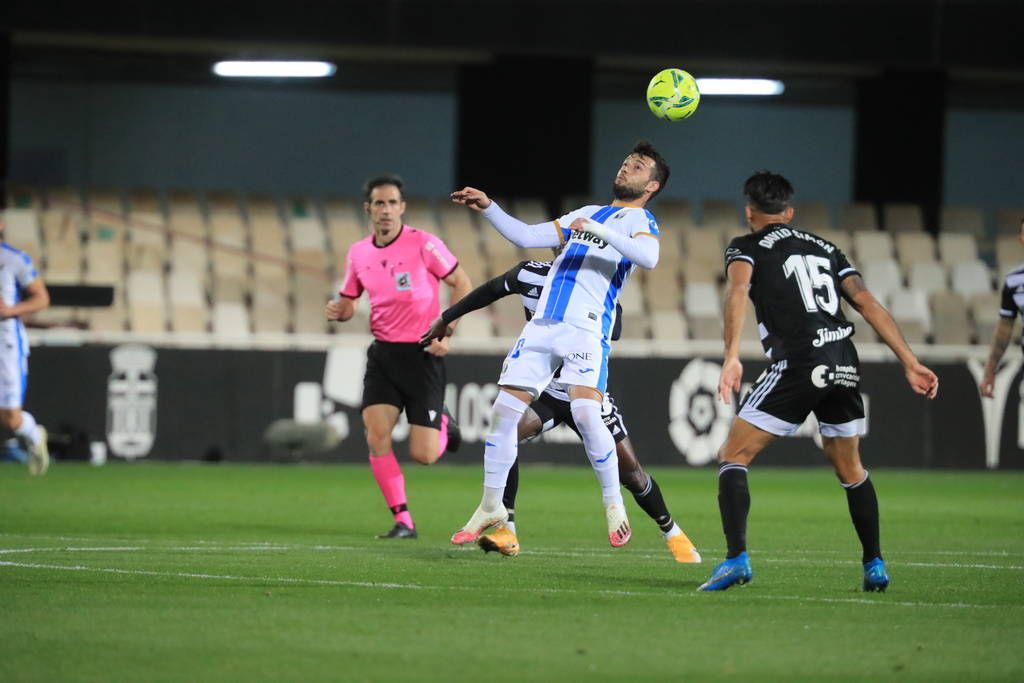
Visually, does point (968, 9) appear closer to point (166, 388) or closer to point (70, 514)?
point (166, 388)

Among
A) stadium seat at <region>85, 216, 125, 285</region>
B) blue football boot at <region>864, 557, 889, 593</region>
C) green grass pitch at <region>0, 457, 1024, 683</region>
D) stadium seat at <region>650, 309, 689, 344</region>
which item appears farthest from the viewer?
stadium seat at <region>650, 309, 689, 344</region>

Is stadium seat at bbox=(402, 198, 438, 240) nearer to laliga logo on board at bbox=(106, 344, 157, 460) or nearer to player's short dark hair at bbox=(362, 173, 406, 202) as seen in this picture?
laliga logo on board at bbox=(106, 344, 157, 460)

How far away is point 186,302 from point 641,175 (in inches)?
519

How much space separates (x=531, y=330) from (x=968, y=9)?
17218mm

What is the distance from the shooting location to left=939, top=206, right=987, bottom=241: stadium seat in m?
25.2

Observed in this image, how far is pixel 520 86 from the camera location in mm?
24625

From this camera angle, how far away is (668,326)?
22484 mm

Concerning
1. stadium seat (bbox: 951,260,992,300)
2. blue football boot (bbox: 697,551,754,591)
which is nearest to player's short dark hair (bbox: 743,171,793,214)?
blue football boot (bbox: 697,551,754,591)

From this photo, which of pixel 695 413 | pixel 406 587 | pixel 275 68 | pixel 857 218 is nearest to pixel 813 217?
pixel 857 218

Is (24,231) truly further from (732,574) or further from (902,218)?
(732,574)

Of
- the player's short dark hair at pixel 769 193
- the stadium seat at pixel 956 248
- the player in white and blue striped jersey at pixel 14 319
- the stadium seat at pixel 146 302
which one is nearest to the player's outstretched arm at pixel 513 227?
the player's short dark hair at pixel 769 193

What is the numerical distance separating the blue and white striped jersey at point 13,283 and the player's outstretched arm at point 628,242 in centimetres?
805

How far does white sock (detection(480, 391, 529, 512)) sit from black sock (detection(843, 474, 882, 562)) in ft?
6.47

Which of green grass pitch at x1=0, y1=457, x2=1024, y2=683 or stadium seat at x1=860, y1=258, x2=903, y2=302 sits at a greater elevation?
stadium seat at x1=860, y1=258, x2=903, y2=302
